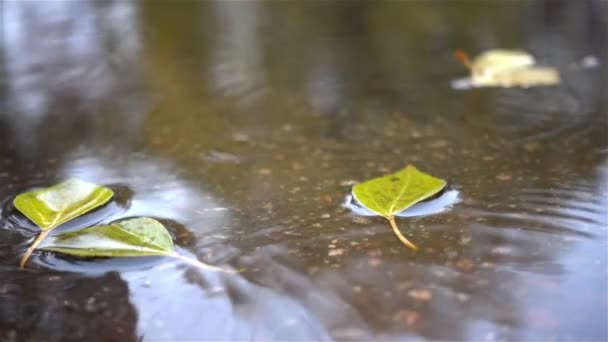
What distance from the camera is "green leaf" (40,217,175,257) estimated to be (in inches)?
17.8

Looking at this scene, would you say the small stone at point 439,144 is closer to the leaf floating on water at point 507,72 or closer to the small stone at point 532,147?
the small stone at point 532,147

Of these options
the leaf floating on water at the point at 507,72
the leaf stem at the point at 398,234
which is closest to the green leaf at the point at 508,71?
the leaf floating on water at the point at 507,72

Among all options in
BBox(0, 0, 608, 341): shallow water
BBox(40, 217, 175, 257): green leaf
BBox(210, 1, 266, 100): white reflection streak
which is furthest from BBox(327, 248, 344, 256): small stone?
BBox(210, 1, 266, 100): white reflection streak

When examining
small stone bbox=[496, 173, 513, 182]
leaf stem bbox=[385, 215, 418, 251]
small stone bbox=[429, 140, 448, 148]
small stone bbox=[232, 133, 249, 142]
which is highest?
small stone bbox=[232, 133, 249, 142]

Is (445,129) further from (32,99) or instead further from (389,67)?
(32,99)

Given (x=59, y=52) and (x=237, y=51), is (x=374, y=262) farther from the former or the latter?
(x=59, y=52)

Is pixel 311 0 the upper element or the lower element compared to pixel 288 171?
upper

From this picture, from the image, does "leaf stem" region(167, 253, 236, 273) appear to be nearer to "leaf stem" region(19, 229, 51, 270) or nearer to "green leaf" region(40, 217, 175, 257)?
"green leaf" region(40, 217, 175, 257)

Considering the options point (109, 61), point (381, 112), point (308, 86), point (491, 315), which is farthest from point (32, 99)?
point (491, 315)

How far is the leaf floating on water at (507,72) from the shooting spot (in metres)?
0.87

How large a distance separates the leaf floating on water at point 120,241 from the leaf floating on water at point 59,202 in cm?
2

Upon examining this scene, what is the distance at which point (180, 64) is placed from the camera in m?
1.05

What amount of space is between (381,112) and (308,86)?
0.17 metres

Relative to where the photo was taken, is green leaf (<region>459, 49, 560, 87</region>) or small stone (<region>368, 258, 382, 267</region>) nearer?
small stone (<region>368, 258, 382, 267</region>)
